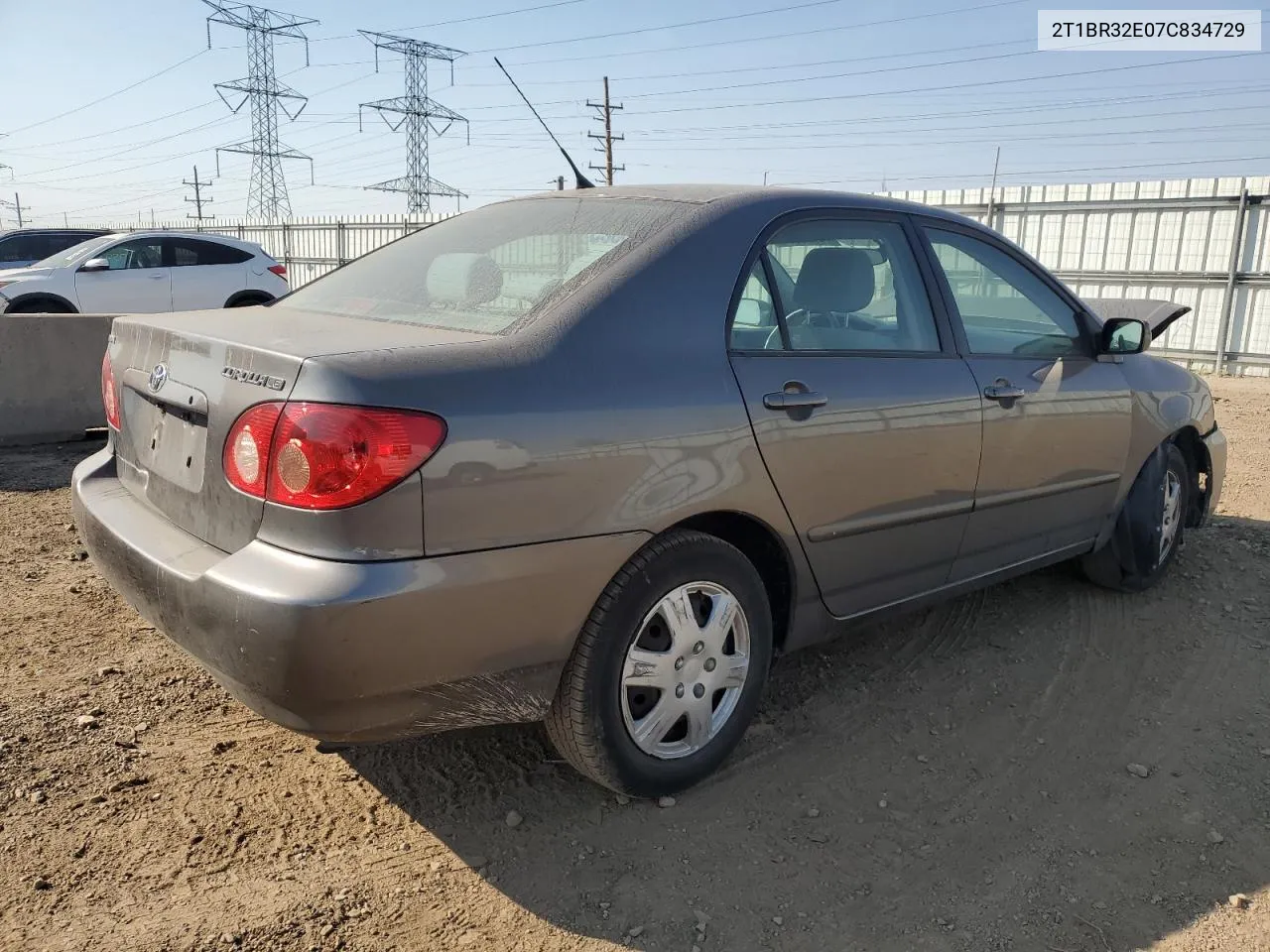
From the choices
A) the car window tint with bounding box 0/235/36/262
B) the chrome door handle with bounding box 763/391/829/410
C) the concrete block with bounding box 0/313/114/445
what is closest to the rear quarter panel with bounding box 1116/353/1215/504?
the chrome door handle with bounding box 763/391/829/410

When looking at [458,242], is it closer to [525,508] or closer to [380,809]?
[525,508]

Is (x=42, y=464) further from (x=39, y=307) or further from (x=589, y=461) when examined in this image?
(x=39, y=307)

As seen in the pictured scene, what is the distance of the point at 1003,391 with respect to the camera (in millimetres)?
3422

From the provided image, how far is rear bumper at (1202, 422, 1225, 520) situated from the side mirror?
107 cm

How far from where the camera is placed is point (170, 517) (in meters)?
2.51

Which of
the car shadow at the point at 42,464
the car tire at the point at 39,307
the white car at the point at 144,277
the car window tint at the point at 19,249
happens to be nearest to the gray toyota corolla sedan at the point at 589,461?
the car shadow at the point at 42,464

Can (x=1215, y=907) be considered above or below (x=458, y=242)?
below

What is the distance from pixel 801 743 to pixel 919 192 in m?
14.7

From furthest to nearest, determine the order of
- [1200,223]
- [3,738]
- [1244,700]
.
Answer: [1200,223]
[1244,700]
[3,738]

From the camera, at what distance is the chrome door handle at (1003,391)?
3373 millimetres

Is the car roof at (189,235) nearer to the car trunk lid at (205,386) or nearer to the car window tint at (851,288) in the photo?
the car trunk lid at (205,386)

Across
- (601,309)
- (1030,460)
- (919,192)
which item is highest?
(919,192)

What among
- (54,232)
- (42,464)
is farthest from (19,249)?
(42,464)

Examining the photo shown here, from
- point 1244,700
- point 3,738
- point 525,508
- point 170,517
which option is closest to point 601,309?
point 525,508
